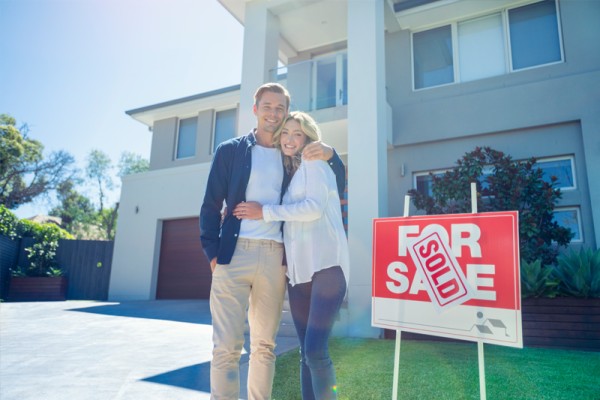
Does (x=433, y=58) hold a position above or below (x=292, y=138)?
above

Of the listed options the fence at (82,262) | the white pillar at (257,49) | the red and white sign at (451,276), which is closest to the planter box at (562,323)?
the red and white sign at (451,276)

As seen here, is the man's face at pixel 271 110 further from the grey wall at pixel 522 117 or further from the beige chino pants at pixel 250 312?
the grey wall at pixel 522 117

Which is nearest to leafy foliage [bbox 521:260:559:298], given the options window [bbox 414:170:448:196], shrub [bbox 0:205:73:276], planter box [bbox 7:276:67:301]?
window [bbox 414:170:448:196]

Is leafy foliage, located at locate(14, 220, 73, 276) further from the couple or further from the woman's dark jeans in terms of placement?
the woman's dark jeans

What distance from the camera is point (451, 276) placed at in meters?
2.50

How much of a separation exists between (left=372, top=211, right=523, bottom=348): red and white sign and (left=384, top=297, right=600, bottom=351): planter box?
321 cm

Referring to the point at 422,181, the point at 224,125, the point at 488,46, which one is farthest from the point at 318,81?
the point at 224,125

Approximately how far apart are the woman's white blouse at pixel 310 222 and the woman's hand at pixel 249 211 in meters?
0.04

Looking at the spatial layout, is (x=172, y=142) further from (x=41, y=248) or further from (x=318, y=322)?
(x=318, y=322)

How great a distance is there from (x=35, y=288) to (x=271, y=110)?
11.9 metres

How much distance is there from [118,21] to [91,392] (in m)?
8.70

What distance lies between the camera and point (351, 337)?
5.84 m

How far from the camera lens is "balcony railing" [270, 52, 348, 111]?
7.61 metres

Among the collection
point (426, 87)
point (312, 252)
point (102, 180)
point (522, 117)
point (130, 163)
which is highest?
point (130, 163)
